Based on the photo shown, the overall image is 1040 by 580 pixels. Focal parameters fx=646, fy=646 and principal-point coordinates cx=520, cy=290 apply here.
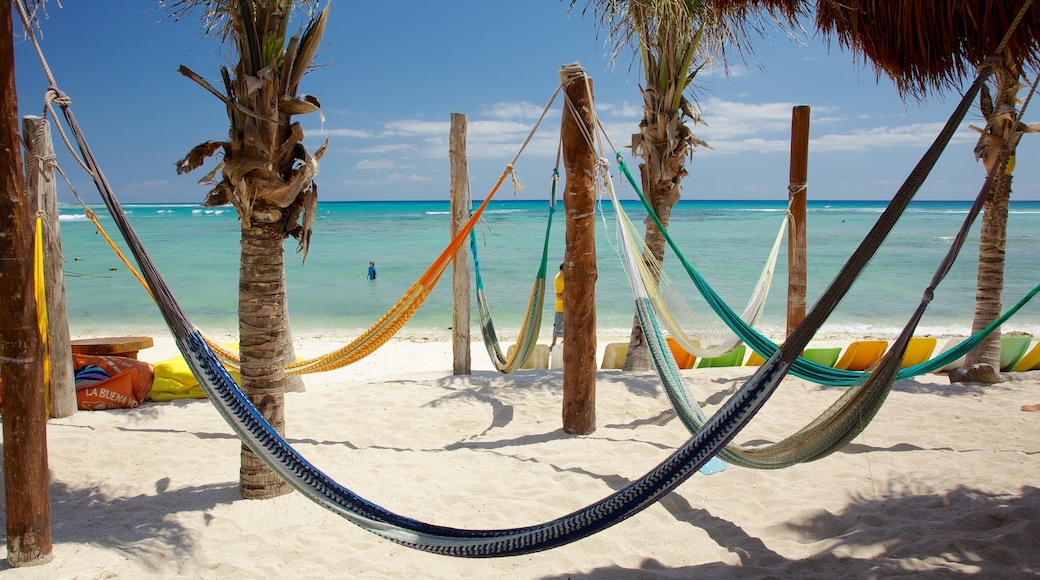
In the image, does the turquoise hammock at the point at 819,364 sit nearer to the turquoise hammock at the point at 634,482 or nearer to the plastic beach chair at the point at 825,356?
the turquoise hammock at the point at 634,482

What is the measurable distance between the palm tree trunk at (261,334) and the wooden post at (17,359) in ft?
2.24

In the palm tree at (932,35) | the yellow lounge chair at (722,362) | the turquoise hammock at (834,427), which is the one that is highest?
the palm tree at (932,35)

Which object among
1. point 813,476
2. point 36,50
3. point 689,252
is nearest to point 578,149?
point 813,476

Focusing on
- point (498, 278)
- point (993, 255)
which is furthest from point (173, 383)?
point (498, 278)

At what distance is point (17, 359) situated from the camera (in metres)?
1.98

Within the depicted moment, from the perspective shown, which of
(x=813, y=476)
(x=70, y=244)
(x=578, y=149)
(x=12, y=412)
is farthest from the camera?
(x=70, y=244)

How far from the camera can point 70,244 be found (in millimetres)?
20359

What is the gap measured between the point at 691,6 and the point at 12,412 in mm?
4059

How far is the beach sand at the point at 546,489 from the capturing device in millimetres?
2082

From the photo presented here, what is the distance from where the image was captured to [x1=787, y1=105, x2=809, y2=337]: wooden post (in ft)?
13.9

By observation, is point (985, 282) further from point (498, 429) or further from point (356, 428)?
point (356, 428)

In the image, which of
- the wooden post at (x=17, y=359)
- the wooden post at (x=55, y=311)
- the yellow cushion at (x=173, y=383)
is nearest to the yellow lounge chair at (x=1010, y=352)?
the yellow cushion at (x=173, y=383)

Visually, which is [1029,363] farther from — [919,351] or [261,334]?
[261,334]

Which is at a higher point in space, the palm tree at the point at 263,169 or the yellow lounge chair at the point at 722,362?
the palm tree at the point at 263,169
